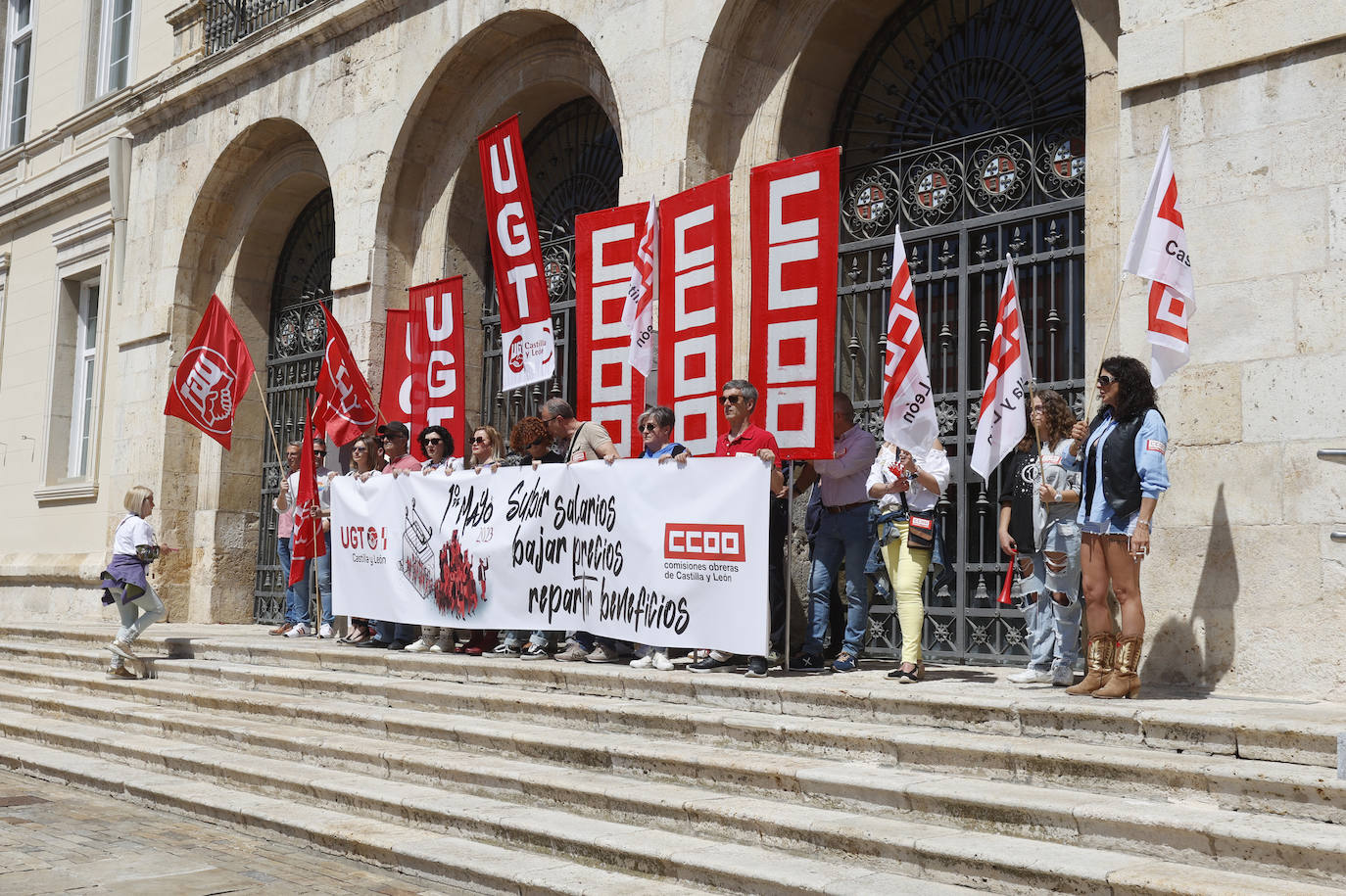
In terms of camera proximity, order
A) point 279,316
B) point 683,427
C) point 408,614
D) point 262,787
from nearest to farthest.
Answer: point 262,787 < point 683,427 < point 408,614 < point 279,316

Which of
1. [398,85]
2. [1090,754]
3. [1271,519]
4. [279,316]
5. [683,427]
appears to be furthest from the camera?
[279,316]

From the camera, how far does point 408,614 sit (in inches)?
364

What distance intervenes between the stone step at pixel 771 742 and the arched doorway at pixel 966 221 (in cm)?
243

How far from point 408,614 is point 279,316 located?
7.25m

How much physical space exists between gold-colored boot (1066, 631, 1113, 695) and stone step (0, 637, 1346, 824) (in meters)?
0.69

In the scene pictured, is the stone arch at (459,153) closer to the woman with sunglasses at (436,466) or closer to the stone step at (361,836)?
the woman with sunglasses at (436,466)

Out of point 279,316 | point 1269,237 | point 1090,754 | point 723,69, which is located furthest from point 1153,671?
point 279,316

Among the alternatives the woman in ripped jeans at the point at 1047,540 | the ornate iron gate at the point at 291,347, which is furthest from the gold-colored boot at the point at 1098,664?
the ornate iron gate at the point at 291,347

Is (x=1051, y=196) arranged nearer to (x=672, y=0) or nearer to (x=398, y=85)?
(x=672, y=0)

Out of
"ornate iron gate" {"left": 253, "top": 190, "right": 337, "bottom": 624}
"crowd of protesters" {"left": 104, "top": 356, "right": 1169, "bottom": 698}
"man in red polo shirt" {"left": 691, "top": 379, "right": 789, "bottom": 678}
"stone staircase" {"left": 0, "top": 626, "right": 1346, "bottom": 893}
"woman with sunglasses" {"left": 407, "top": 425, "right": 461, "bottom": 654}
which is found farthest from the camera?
"ornate iron gate" {"left": 253, "top": 190, "right": 337, "bottom": 624}

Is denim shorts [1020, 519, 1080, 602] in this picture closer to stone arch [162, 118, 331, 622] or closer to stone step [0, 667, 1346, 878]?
stone step [0, 667, 1346, 878]

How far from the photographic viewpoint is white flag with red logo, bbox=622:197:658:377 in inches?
334

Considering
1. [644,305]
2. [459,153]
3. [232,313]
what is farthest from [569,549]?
[232,313]

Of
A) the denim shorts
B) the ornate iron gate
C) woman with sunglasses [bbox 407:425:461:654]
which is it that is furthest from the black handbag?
the ornate iron gate
